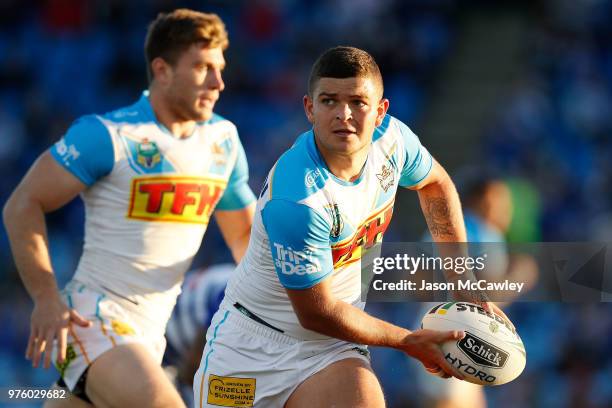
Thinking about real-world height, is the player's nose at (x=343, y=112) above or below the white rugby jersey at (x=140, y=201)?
above

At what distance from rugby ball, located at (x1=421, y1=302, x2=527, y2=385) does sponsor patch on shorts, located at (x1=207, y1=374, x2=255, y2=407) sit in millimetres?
849

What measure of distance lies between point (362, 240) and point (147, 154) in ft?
4.89

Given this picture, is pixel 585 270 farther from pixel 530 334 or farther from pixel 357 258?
pixel 530 334

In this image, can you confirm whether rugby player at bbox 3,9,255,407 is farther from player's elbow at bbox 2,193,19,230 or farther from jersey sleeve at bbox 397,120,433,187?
jersey sleeve at bbox 397,120,433,187

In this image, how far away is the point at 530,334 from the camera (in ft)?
36.6

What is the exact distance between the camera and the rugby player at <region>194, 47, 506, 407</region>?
4.27m

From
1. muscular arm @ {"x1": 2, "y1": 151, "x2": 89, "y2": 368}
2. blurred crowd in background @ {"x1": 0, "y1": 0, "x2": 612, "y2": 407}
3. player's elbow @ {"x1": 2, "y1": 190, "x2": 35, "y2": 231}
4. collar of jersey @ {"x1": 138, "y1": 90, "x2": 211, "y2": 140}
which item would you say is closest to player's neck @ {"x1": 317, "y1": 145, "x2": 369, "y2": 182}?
collar of jersey @ {"x1": 138, "y1": 90, "x2": 211, "y2": 140}

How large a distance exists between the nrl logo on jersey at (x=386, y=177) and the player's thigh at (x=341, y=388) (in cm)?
79

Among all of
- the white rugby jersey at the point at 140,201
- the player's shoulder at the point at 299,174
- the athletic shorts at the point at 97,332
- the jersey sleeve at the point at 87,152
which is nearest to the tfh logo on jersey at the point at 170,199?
the white rugby jersey at the point at 140,201

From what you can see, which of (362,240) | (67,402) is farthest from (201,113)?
(67,402)

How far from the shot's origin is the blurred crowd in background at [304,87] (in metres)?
12.7

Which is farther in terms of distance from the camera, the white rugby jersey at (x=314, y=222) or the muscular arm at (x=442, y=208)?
the muscular arm at (x=442, y=208)

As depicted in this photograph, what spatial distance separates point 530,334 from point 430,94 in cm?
530

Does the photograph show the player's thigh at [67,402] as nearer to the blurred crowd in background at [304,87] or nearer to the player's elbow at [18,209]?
the player's elbow at [18,209]
